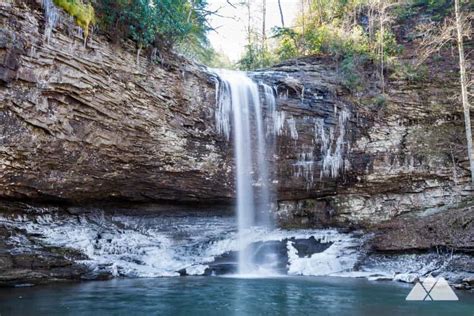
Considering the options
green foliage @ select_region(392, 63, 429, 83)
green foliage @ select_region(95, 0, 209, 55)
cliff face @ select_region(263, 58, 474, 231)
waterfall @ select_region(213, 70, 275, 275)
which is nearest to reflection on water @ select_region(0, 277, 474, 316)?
waterfall @ select_region(213, 70, 275, 275)

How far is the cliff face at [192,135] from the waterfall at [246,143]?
35cm

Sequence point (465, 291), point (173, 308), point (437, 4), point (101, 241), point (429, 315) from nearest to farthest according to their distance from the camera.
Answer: point (429, 315) → point (173, 308) → point (465, 291) → point (101, 241) → point (437, 4)

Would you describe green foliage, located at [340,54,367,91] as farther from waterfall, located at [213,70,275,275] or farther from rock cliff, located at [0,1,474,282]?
waterfall, located at [213,70,275,275]

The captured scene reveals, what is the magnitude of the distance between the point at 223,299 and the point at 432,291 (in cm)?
465

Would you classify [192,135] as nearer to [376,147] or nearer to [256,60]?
[376,147]

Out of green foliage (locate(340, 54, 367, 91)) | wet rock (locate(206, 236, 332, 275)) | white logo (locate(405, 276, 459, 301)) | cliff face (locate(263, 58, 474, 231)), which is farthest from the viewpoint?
green foliage (locate(340, 54, 367, 91))

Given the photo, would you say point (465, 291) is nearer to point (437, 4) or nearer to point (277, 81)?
point (277, 81)

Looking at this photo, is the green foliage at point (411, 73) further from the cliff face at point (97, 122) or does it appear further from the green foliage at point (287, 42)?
the cliff face at point (97, 122)

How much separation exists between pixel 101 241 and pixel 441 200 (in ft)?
37.4

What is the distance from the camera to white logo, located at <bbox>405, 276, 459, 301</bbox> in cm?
783

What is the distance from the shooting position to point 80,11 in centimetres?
958

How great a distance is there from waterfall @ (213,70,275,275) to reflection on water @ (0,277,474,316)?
3187mm

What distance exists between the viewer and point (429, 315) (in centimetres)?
628

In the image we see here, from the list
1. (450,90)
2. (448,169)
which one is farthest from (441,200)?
(450,90)
